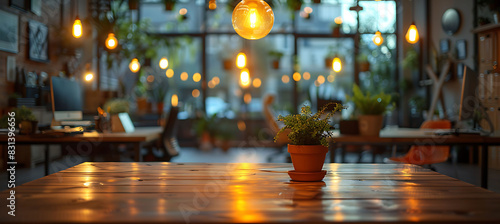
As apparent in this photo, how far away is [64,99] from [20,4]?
2.97 metres

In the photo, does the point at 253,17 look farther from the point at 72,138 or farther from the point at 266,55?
the point at 266,55

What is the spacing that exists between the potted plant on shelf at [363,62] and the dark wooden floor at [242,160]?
6.11 ft

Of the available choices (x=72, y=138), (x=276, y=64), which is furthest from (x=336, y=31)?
(x=72, y=138)

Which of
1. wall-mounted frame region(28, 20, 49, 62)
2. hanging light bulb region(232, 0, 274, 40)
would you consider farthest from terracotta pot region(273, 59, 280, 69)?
hanging light bulb region(232, 0, 274, 40)

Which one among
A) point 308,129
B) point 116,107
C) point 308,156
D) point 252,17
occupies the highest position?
point 252,17

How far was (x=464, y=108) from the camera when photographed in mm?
Result: 3305

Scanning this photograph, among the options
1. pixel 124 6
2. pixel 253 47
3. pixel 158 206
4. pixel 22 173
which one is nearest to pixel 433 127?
pixel 158 206

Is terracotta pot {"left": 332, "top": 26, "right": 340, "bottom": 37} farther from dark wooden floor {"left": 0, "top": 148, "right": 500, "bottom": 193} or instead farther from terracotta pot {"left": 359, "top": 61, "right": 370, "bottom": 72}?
dark wooden floor {"left": 0, "top": 148, "right": 500, "bottom": 193}

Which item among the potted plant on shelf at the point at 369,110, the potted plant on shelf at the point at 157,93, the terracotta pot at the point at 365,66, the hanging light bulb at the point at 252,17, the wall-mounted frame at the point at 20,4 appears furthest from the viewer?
the potted plant on shelf at the point at 157,93

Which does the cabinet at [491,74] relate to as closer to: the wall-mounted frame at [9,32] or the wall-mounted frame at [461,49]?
the wall-mounted frame at [461,49]

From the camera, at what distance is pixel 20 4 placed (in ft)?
20.0

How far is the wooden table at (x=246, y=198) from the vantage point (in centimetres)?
114

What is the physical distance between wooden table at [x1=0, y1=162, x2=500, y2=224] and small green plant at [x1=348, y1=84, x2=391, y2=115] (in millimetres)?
1611

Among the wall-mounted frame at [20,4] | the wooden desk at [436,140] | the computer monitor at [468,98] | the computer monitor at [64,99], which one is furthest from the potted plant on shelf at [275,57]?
the computer monitor at [468,98]
